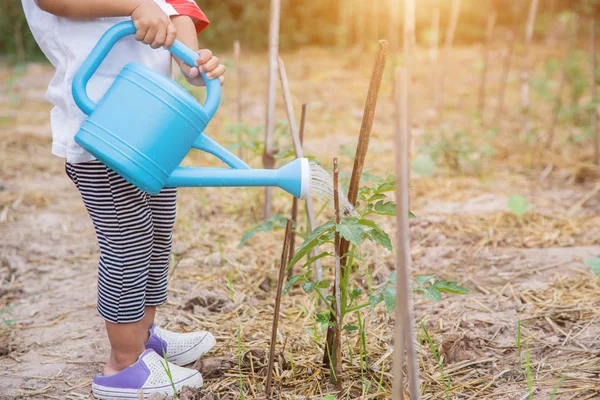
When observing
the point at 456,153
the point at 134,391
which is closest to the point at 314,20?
the point at 456,153

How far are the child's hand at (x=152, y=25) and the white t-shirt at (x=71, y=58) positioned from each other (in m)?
0.11

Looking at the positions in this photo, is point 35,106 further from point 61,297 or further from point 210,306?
point 210,306

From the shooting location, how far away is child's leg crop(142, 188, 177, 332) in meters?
1.45

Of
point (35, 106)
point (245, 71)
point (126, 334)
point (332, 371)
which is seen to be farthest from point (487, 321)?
point (245, 71)

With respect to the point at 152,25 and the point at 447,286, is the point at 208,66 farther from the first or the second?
the point at 447,286

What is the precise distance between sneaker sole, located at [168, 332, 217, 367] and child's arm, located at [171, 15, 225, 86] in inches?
25.4

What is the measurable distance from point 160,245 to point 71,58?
48cm

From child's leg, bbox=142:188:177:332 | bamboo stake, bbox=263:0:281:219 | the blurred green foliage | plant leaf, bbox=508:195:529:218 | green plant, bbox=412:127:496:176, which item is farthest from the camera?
the blurred green foliage

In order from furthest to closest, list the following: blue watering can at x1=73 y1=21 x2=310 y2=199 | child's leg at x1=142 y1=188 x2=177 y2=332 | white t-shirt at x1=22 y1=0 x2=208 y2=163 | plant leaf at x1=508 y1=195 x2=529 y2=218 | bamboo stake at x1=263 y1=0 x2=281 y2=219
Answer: plant leaf at x1=508 y1=195 x2=529 y2=218 → bamboo stake at x1=263 y1=0 x2=281 y2=219 → child's leg at x1=142 y1=188 x2=177 y2=332 → white t-shirt at x1=22 y1=0 x2=208 y2=163 → blue watering can at x1=73 y1=21 x2=310 y2=199

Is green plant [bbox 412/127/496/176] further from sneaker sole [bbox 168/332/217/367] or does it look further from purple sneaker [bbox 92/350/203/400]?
purple sneaker [bbox 92/350/203/400]

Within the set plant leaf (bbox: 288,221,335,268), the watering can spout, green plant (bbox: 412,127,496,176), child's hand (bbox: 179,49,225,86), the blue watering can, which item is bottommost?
green plant (bbox: 412,127,496,176)

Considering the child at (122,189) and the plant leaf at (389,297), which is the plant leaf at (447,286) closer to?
the plant leaf at (389,297)

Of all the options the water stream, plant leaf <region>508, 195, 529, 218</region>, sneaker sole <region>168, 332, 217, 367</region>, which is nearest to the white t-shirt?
the water stream

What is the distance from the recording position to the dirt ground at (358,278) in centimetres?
141
